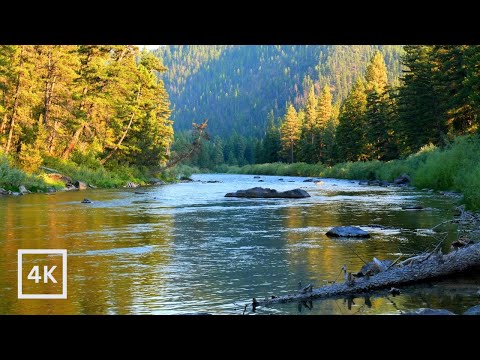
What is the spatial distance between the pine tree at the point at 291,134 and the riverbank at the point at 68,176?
56406 mm

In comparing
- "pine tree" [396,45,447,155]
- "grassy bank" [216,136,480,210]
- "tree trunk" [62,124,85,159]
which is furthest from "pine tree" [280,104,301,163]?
"tree trunk" [62,124,85,159]

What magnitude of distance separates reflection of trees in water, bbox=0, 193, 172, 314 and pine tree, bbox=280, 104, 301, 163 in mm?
93120

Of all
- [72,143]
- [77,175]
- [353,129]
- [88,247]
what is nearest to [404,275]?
[88,247]

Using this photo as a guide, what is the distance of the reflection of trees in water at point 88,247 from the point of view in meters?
8.94

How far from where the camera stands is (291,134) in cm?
11850

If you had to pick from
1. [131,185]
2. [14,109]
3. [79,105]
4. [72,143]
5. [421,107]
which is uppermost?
[421,107]

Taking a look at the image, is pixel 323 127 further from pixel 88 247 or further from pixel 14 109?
pixel 88 247

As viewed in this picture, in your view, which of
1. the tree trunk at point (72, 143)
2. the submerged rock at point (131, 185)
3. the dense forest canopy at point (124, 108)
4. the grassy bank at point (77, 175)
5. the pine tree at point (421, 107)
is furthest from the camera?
the pine tree at point (421, 107)

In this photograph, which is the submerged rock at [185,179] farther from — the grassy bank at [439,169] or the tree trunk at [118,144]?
the grassy bank at [439,169]

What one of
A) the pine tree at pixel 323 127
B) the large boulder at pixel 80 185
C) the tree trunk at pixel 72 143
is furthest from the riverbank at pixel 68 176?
the pine tree at pixel 323 127

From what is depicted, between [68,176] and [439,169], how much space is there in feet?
85.5

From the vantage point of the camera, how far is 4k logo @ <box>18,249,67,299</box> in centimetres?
958
